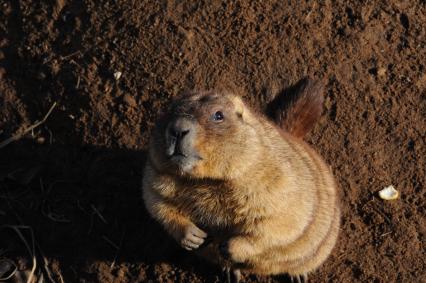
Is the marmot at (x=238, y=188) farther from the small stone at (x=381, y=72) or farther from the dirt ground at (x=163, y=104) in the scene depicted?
the small stone at (x=381, y=72)

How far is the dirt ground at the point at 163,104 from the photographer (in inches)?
177

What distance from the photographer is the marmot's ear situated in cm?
443

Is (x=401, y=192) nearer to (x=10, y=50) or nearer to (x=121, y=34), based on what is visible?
(x=121, y=34)

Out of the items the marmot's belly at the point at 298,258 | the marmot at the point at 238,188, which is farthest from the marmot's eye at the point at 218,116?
the marmot's belly at the point at 298,258

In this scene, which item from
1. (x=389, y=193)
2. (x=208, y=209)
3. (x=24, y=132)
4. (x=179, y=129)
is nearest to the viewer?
(x=179, y=129)

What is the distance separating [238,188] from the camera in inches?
135

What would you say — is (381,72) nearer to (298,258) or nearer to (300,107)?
(300,107)

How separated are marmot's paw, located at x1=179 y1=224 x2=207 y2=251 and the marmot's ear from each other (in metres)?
1.09

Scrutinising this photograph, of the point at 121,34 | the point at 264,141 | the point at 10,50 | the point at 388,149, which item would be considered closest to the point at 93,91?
the point at 121,34

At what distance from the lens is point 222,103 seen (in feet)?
11.2

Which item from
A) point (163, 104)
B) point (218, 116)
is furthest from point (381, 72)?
point (218, 116)

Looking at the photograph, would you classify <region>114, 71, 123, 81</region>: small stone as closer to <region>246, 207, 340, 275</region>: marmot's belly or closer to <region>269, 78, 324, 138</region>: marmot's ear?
<region>269, 78, 324, 138</region>: marmot's ear

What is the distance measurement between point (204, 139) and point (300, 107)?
144cm

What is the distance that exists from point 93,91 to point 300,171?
6.14ft
